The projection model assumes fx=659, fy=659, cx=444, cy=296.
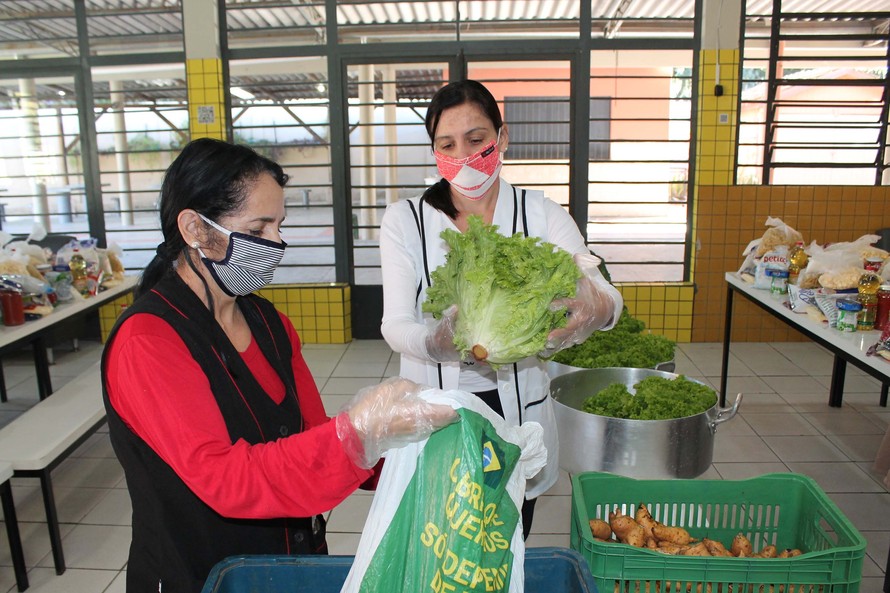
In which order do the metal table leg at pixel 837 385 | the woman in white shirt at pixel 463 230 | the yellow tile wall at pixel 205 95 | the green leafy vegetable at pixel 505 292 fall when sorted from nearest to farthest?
1. the green leafy vegetable at pixel 505 292
2. the woman in white shirt at pixel 463 230
3. the metal table leg at pixel 837 385
4. the yellow tile wall at pixel 205 95

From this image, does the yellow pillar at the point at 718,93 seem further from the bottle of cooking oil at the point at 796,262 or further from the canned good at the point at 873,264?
the canned good at the point at 873,264

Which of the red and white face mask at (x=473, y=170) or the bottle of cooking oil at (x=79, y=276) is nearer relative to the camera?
the red and white face mask at (x=473, y=170)

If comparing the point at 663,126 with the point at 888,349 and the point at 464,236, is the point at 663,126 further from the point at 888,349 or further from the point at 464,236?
the point at 464,236

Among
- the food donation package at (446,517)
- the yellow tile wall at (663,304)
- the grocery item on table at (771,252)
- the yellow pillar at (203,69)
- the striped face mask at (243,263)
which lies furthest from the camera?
the yellow tile wall at (663,304)

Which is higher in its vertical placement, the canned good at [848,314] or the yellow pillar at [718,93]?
the yellow pillar at [718,93]

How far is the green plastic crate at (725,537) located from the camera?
1.53 m

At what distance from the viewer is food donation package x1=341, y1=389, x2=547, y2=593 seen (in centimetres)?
114

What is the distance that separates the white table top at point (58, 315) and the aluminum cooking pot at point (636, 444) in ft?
6.42

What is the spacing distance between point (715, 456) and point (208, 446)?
134 inches

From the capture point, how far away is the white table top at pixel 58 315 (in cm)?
329

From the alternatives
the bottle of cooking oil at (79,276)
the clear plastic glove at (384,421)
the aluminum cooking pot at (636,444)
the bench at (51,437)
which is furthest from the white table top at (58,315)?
the clear plastic glove at (384,421)

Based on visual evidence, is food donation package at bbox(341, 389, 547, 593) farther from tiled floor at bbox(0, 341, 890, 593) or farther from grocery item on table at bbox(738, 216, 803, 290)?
grocery item on table at bbox(738, 216, 803, 290)

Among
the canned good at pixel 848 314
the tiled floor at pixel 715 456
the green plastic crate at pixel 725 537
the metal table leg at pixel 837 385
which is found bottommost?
the tiled floor at pixel 715 456

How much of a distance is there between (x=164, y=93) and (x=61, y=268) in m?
2.40
